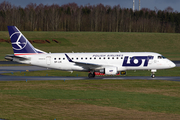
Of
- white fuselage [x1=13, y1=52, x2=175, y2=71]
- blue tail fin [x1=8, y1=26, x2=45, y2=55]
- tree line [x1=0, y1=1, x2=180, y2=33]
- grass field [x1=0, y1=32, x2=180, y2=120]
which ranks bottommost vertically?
grass field [x1=0, y1=32, x2=180, y2=120]

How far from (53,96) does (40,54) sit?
16816 mm

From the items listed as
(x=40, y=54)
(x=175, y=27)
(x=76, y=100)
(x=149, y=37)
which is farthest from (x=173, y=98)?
(x=175, y=27)

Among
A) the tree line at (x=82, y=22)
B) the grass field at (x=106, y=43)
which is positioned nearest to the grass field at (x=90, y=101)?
the grass field at (x=106, y=43)

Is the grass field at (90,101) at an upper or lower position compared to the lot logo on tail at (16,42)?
lower

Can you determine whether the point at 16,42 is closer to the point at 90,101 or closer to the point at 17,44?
the point at 17,44

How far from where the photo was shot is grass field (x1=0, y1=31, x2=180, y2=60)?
361 ft

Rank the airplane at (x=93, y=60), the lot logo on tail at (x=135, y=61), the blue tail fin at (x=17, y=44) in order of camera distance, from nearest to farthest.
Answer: the lot logo on tail at (x=135, y=61), the airplane at (x=93, y=60), the blue tail fin at (x=17, y=44)

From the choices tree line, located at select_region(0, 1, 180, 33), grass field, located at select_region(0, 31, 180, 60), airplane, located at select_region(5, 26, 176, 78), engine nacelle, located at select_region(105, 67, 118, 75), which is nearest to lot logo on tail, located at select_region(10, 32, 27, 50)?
airplane, located at select_region(5, 26, 176, 78)

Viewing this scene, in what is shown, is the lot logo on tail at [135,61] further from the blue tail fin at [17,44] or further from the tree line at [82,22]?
the tree line at [82,22]

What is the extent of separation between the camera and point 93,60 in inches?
1645

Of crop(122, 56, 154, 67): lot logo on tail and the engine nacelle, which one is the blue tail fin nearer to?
the engine nacelle

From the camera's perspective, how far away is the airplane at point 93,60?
41156 mm

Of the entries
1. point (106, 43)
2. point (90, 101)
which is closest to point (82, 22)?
point (106, 43)

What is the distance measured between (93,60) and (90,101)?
17524 millimetres
